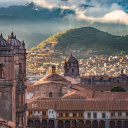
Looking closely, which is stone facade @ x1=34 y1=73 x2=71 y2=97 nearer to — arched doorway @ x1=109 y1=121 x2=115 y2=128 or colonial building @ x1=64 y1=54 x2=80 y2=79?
arched doorway @ x1=109 y1=121 x2=115 y2=128

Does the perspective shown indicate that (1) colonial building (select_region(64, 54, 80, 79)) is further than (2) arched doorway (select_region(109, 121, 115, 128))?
Yes

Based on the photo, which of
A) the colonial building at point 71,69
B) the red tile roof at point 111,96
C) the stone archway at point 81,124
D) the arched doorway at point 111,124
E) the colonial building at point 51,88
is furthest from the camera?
the colonial building at point 71,69

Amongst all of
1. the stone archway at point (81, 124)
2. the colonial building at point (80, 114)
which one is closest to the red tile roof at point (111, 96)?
the colonial building at point (80, 114)

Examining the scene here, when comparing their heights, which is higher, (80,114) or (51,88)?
(51,88)

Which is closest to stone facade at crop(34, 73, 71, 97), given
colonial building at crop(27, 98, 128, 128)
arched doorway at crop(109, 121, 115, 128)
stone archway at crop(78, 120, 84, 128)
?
colonial building at crop(27, 98, 128, 128)

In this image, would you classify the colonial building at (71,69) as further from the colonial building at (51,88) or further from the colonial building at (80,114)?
the colonial building at (80,114)

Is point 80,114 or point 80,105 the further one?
point 80,105

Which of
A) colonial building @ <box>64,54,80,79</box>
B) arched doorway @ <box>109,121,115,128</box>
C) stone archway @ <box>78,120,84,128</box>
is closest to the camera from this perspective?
arched doorway @ <box>109,121,115,128</box>

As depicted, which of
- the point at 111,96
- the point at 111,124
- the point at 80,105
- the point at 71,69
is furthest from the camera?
the point at 71,69

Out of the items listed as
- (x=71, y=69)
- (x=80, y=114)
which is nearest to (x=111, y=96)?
(x=80, y=114)

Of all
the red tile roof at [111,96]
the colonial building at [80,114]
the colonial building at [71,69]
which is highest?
the colonial building at [71,69]

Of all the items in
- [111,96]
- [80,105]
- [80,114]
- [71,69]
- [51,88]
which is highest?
[71,69]

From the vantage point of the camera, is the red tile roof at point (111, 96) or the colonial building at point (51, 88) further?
the colonial building at point (51, 88)

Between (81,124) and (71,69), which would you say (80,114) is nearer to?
(81,124)
